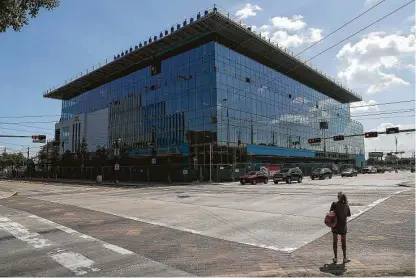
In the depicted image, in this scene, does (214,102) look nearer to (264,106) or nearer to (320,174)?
(264,106)

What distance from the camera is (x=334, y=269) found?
7.34 metres

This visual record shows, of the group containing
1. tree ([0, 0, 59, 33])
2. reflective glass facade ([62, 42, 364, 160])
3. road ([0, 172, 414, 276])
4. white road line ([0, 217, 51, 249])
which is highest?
reflective glass facade ([62, 42, 364, 160])

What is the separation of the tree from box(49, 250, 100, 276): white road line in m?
5.87

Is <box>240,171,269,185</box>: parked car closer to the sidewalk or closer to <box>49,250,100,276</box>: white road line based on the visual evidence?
the sidewalk

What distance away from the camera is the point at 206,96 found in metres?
53.9

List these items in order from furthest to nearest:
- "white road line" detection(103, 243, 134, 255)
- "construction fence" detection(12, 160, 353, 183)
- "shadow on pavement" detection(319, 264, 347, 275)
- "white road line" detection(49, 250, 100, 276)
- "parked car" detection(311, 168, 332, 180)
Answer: "construction fence" detection(12, 160, 353, 183)
"parked car" detection(311, 168, 332, 180)
"white road line" detection(103, 243, 134, 255)
"white road line" detection(49, 250, 100, 276)
"shadow on pavement" detection(319, 264, 347, 275)

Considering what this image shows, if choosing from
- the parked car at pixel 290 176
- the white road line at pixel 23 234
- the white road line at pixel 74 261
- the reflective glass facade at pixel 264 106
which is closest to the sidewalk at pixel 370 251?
the white road line at pixel 74 261

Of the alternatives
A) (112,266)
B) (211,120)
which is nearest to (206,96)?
(211,120)

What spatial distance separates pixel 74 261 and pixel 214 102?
45668 mm

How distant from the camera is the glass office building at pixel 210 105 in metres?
54.0

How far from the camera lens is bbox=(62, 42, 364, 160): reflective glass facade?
54.0 metres

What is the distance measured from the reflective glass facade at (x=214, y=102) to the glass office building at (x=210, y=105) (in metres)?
0.15

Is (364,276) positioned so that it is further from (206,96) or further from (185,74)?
(185,74)

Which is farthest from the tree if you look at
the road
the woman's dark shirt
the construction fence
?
the construction fence
